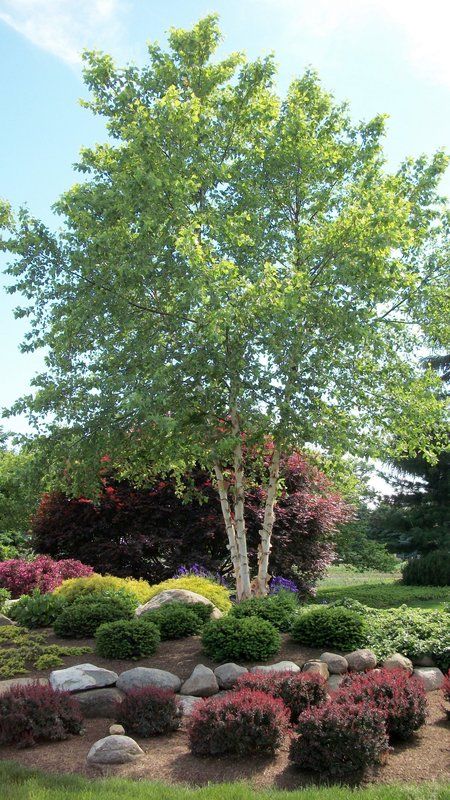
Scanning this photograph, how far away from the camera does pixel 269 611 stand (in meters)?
9.45

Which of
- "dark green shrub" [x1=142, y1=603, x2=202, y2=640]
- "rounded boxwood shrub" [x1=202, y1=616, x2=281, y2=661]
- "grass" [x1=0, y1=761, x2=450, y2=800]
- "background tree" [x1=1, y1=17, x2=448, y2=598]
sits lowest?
"grass" [x1=0, y1=761, x2=450, y2=800]

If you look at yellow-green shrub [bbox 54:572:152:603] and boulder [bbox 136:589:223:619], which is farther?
yellow-green shrub [bbox 54:572:152:603]

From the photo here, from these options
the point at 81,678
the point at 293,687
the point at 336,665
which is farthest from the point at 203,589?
the point at 293,687

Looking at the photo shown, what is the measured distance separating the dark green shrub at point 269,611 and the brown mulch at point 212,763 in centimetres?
251

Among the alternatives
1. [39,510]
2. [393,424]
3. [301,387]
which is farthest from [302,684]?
[39,510]

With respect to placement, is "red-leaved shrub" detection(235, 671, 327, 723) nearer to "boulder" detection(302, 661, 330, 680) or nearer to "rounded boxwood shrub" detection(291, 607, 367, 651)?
"boulder" detection(302, 661, 330, 680)

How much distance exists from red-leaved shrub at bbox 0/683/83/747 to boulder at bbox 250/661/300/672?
78.1 inches

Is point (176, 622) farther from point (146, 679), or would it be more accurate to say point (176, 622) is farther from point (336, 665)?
point (336, 665)

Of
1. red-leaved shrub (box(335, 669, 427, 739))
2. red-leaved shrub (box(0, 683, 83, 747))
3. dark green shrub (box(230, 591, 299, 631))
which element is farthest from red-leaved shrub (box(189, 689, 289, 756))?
dark green shrub (box(230, 591, 299, 631))

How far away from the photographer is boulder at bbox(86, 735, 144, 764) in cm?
604

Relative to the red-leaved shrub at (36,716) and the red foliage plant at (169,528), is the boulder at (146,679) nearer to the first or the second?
the red-leaved shrub at (36,716)

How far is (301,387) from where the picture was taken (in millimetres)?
10031

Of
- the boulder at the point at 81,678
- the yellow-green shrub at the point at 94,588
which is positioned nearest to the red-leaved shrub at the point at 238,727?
the boulder at the point at 81,678

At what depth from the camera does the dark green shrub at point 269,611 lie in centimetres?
929
